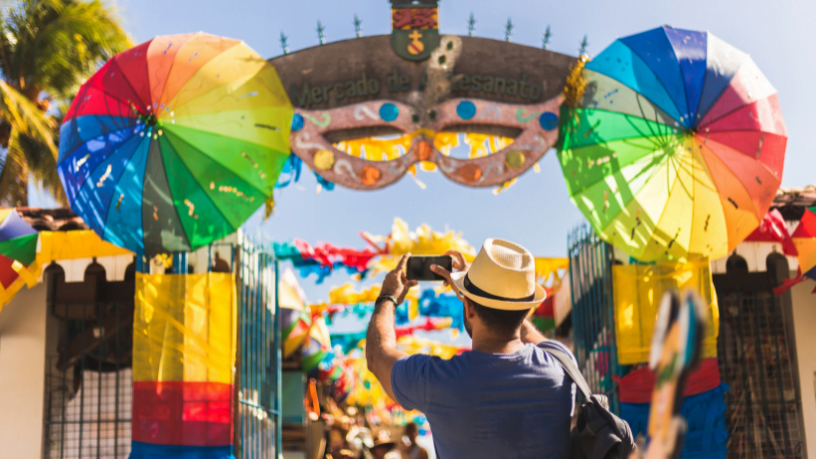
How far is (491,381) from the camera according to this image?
2.49m

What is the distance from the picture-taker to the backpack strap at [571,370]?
260 cm

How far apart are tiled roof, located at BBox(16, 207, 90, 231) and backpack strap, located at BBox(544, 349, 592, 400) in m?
6.96

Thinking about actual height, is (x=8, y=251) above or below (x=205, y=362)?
above

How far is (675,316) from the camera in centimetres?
147

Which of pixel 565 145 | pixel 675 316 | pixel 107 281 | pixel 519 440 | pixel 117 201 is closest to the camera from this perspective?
pixel 675 316

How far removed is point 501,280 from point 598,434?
1.90 ft

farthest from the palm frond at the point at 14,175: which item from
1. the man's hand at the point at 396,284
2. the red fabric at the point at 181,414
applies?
the man's hand at the point at 396,284

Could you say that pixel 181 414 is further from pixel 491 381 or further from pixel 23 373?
pixel 491 381

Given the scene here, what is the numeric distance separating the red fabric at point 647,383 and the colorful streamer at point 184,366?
3.64m

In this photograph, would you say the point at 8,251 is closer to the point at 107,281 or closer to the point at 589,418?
the point at 107,281

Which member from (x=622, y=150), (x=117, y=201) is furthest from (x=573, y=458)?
(x=117, y=201)

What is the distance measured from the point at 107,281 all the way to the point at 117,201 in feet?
8.35

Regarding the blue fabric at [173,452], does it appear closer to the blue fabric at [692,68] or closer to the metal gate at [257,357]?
the metal gate at [257,357]

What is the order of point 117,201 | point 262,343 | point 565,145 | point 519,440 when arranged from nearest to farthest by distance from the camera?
1. point 519,440
2. point 117,201
3. point 565,145
4. point 262,343
